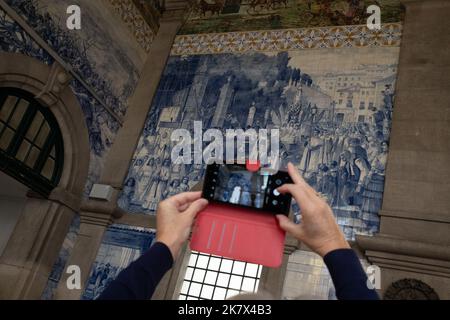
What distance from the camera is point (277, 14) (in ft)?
30.0

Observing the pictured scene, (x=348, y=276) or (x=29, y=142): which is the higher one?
(x=29, y=142)

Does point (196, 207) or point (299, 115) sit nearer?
point (196, 207)

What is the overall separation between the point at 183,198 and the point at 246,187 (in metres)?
0.27

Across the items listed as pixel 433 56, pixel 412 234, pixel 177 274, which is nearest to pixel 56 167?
pixel 177 274

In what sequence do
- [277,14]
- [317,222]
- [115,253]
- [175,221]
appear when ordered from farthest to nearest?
[277,14] < [115,253] < [175,221] < [317,222]

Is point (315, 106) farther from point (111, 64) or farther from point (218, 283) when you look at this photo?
point (111, 64)

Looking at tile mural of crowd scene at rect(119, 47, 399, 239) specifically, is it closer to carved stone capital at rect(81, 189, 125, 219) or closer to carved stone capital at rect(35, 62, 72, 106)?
carved stone capital at rect(81, 189, 125, 219)

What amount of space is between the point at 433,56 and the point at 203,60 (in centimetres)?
448

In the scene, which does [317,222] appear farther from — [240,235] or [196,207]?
[196,207]

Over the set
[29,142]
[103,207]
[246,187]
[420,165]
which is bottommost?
[246,187]

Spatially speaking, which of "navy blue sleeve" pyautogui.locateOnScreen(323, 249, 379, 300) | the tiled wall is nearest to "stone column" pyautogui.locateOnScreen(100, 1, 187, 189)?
the tiled wall

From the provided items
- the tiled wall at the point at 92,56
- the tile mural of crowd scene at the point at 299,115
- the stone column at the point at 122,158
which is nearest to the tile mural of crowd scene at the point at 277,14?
the stone column at the point at 122,158

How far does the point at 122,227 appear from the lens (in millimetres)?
7914

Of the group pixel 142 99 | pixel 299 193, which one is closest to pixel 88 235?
pixel 142 99
